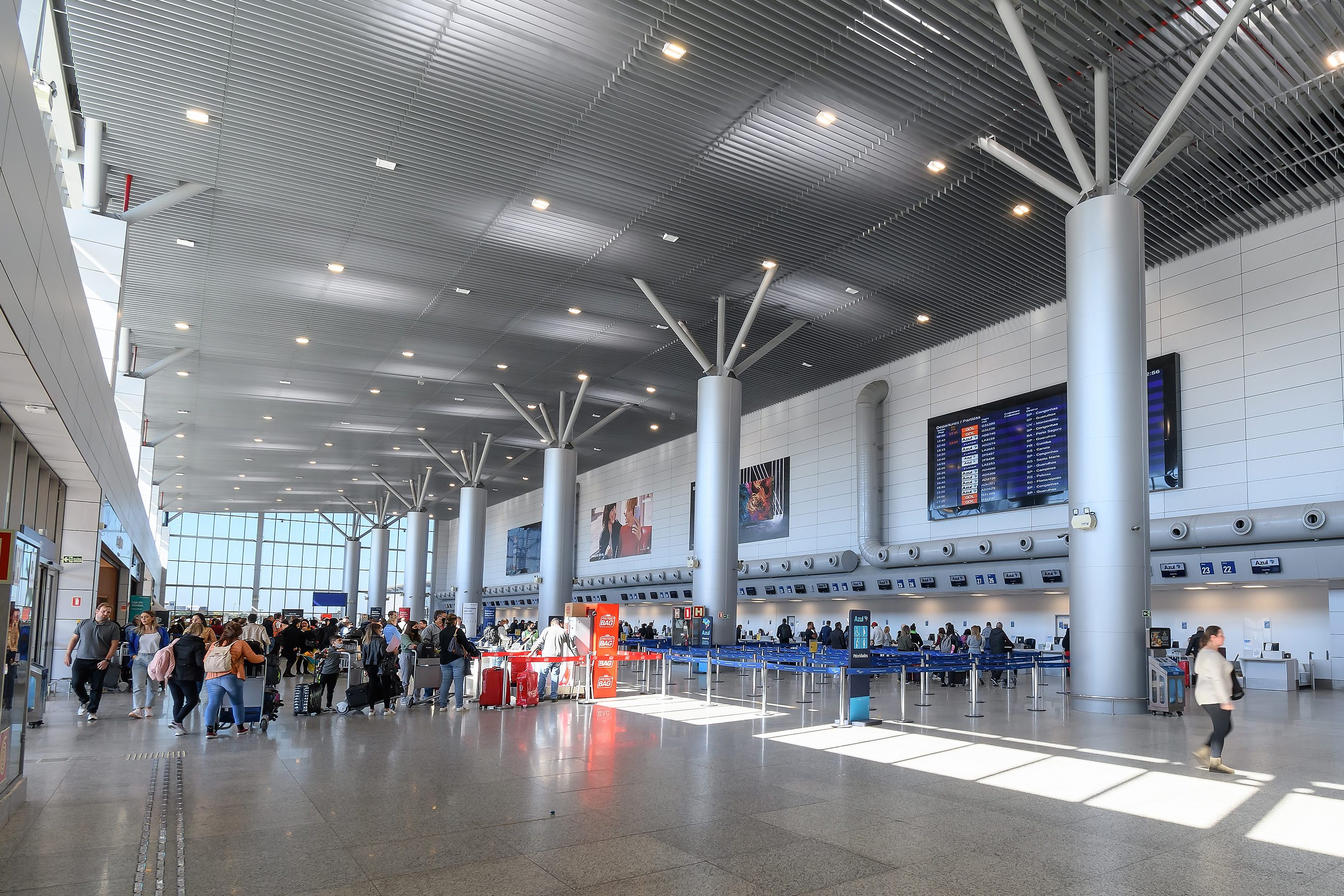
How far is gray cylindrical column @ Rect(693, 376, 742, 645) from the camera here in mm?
21406

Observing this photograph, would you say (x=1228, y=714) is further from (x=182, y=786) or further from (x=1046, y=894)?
(x=182, y=786)

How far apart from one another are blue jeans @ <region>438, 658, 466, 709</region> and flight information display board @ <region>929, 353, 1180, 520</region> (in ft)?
43.0

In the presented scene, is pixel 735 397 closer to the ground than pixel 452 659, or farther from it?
farther from it

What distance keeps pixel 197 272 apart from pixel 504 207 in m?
8.10

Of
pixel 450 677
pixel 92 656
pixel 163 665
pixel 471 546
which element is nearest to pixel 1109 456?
pixel 450 677

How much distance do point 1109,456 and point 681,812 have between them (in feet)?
30.2

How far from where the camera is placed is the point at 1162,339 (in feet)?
63.5

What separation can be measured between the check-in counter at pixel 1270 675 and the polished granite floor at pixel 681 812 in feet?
21.0

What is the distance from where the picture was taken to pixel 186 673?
10938mm

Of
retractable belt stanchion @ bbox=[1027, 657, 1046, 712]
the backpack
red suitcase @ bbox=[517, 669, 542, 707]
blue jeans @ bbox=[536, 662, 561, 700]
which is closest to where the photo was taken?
the backpack

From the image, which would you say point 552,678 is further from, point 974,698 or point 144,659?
point 974,698

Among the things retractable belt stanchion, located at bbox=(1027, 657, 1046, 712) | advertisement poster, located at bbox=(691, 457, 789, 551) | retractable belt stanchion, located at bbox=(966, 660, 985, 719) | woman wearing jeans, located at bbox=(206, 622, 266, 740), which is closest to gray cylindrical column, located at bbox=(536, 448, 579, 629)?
advertisement poster, located at bbox=(691, 457, 789, 551)

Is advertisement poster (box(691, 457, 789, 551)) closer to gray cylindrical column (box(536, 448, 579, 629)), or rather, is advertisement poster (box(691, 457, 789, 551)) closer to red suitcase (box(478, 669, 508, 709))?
gray cylindrical column (box(536, 448, 579, 629))

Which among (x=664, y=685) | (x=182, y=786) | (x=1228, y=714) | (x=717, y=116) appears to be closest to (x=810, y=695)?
(x=664, y=685)
